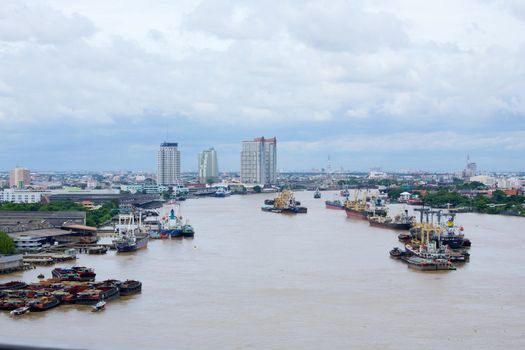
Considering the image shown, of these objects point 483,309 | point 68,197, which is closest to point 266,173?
point 68,197

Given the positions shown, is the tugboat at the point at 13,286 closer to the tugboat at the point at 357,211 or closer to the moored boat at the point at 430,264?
the moored boat at the point at 430,264

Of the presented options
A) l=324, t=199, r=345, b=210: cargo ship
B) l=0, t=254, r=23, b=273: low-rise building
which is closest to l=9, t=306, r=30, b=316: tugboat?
l=0, t=254, r=23, b=273: low-rise building

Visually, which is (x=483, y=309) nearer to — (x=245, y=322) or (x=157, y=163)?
(x=245, y=322)

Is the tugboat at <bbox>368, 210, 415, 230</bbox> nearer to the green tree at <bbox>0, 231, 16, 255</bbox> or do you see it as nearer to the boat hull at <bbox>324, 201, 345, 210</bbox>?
the boat hull at <bbox>324, 201, 345, 210</bbox>

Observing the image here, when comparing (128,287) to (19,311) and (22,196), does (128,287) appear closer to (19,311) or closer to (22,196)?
(19,311)

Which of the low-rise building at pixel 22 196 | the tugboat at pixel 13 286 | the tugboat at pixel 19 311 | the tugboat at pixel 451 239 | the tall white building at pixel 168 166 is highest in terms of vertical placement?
the tall white building at pixel 168 166

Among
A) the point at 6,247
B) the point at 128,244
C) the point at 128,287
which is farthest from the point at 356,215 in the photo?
the point at 128,287

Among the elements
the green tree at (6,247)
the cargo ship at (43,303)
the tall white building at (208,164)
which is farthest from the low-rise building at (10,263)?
the tall white building at (208,164)
